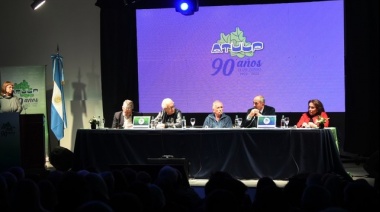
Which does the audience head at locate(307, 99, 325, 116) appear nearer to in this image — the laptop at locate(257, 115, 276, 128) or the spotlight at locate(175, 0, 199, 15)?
the laptop at locate(257, 115, 276, 128)

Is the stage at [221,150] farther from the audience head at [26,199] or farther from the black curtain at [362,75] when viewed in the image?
the audience head at [26,199]

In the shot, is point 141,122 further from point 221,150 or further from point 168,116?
point 221,150

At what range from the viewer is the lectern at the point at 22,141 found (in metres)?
7.61

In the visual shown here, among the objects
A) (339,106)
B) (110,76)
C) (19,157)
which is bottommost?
(19,157)

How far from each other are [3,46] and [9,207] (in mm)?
8196

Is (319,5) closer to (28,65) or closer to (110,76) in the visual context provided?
(110,76)

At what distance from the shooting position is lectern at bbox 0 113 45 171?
7607 millimetres

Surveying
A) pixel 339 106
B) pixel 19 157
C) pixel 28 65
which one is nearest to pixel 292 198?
pixel 19 157

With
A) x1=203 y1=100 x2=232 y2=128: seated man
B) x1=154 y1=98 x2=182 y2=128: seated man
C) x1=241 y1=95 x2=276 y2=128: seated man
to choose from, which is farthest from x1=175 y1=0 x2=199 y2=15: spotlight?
x1=241 y1=95 x2=276 y2=128: seated man

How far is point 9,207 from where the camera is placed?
2.84 metres

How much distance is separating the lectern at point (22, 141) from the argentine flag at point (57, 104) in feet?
4.38

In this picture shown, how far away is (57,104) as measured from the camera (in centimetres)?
948

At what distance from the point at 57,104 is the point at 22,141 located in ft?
5.59

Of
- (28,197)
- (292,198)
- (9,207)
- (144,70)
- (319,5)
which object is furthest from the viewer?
(144,70)
